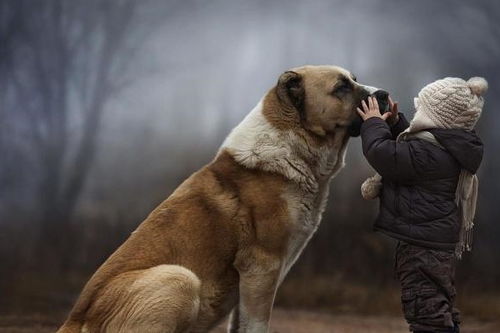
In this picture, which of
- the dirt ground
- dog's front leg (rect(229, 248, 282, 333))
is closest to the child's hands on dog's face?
dog's front leg (rect(229, 248, 282, 333))

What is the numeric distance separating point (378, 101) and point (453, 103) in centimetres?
60

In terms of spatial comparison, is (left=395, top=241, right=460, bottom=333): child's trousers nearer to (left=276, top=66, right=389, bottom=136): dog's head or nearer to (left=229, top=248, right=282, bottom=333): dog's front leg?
(left=229, top=248, right=282, bottom=333): dog's front leg

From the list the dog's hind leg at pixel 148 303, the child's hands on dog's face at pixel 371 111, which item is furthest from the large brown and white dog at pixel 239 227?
the child's hands on dog's face at pixel 371 111

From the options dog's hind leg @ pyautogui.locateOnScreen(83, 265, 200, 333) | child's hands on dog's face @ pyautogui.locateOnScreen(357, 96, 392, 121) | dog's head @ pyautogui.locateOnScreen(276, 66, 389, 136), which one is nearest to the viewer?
dog's hind leg @ pyautogui.locateOnScreen(83, 265, 200, 333)

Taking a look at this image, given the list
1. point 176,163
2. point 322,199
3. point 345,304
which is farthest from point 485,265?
point 322,199

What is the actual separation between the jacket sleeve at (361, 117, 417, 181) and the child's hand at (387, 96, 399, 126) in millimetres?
347

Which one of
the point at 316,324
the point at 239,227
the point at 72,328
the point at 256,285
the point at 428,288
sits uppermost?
the point at 239,227

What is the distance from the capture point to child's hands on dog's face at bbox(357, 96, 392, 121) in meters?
4.48

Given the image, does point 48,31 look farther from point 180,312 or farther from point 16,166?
point 180,312

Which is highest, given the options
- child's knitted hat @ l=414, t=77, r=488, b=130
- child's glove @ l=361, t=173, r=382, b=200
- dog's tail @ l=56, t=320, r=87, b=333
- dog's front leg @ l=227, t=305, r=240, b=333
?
child's knitted hat @ l=414, t=77, r=488, b=130

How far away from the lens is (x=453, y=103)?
13.8 feet

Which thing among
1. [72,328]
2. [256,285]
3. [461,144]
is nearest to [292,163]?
[256,285]

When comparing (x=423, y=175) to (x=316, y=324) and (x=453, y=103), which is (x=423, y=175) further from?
(x=316, y=324)

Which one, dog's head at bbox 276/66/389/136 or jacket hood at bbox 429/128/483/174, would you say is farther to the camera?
dog's head at bbox 276/66/389/136
